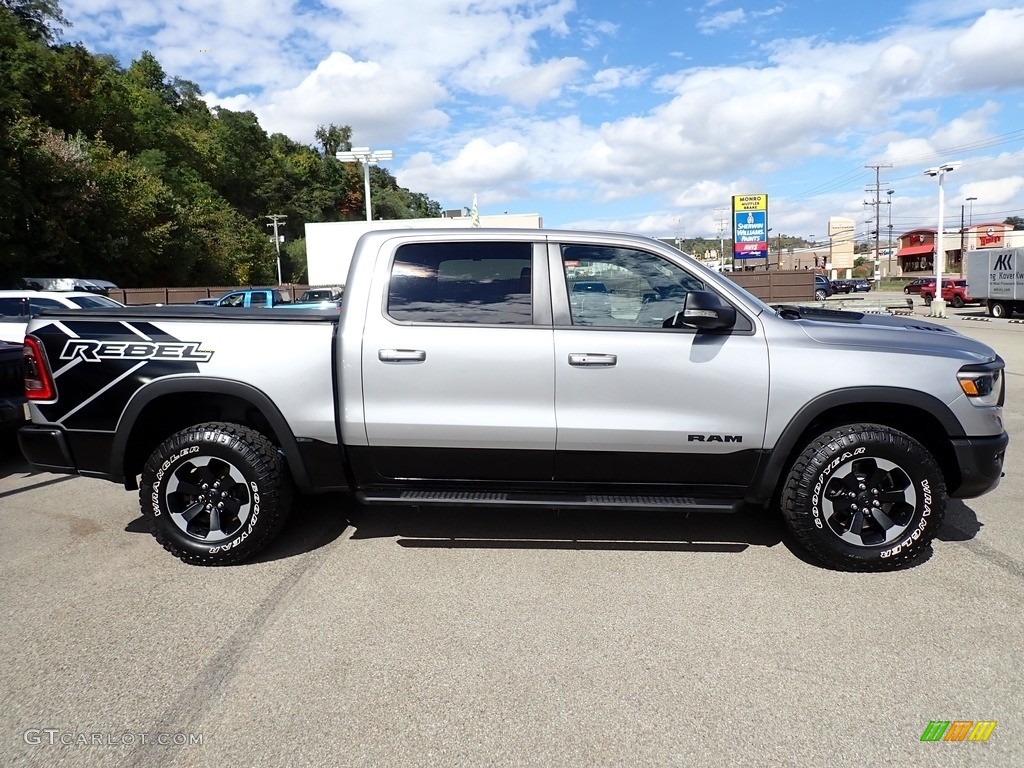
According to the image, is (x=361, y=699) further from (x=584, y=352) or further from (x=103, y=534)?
(x=103, y=534)

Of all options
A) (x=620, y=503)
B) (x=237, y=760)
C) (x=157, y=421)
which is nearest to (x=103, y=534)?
(x=157, y=421)

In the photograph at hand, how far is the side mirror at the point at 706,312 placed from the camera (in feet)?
11.9

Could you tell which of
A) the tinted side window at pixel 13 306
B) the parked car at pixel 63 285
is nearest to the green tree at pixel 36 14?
the parked car at pixel 63 285

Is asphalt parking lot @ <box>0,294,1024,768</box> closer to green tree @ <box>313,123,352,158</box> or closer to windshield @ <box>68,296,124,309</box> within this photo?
windshield @ <box>68,296,124,309</box>

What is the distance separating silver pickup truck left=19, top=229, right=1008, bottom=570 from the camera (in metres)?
3.75

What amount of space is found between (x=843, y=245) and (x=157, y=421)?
117 metres

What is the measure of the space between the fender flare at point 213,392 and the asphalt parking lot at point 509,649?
2.28 ft

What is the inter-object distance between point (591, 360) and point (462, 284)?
88cm

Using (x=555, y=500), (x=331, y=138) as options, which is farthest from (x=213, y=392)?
(x=331, y=138)

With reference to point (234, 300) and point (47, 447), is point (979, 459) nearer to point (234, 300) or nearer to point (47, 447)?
point (47, 447)

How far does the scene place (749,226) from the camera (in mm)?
40250

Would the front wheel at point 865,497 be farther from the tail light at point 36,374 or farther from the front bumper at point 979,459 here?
the tail light at point 36,374

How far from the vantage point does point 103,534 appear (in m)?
4.61

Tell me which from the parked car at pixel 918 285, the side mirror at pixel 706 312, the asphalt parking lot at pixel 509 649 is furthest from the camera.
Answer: the parked car at pixel 918 285
